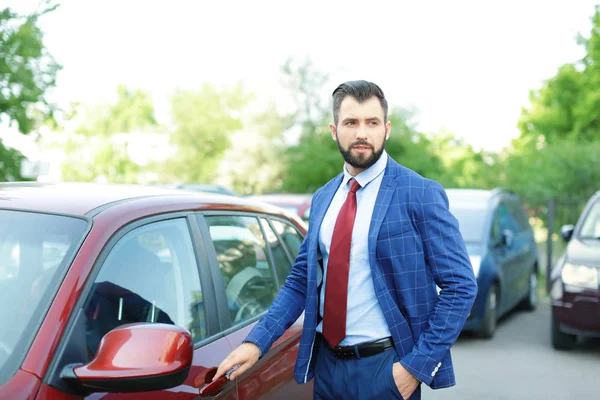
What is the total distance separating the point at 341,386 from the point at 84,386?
36.4 inches

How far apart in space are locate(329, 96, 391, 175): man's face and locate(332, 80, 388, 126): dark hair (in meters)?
0.02

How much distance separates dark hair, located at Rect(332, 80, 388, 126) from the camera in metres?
2.54

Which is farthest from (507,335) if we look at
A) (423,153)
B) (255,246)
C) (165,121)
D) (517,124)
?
(165,121)

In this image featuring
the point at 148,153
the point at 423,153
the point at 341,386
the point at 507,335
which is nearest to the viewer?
the point at 341,386

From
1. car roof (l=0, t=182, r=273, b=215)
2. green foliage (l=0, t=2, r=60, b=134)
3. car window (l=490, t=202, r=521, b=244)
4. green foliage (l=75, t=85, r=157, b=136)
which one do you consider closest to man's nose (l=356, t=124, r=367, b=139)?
car roof (l=0, t=182, r=273, b=215)

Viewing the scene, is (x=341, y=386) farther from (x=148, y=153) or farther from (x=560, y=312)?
(x=148, y=153)

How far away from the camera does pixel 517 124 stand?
38875mm

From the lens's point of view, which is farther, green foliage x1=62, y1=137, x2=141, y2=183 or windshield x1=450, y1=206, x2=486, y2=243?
green foliage x1=62, y1=137, x2=141, y2=183

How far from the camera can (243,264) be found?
3195 millimetres

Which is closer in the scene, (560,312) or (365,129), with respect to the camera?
(365,129)

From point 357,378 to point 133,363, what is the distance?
2.79 feet

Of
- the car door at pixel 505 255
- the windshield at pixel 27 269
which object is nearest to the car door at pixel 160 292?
the windshield at pixel 27 269

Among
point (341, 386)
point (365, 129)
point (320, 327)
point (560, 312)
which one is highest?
point (365, 129)

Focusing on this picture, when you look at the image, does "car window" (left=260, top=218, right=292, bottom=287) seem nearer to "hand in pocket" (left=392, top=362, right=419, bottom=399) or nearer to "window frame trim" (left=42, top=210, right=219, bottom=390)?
"window frame trim" (left=42, top=210, right=219, bottom=390)
